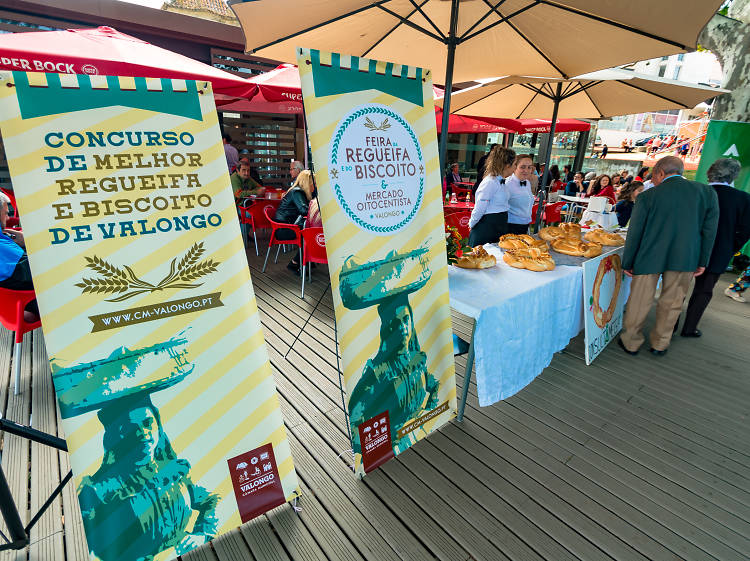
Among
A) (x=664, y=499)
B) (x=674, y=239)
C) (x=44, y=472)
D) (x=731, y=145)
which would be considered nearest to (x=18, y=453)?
(x=44, y=472)

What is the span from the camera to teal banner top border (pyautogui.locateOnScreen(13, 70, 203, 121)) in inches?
48.7

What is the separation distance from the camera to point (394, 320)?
2.11 metres

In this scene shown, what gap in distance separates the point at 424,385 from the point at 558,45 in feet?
10.6

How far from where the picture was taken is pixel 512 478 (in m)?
2.30

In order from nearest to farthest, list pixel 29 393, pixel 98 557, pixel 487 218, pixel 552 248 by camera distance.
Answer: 1. pixel 98 557
2. pixel 29 393
3. pixel 552 248
4. pixel 487 218

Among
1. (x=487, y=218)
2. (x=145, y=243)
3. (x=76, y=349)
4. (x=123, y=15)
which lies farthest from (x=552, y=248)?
(x=123, y=15)

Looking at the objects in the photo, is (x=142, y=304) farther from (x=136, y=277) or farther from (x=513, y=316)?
(x=513, y=316)

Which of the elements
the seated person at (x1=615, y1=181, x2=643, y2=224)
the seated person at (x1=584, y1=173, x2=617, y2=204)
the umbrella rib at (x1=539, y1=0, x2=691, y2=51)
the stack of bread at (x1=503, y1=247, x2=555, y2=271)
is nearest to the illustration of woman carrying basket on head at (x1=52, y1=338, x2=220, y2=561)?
the stack of bread at (x1=503, y1=247, x2=555, y2=271)

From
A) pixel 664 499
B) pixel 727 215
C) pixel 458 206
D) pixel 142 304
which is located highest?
pixel 142 304

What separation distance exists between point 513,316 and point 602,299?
1553 millimetres

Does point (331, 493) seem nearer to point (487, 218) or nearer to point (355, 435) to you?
point (355, 435)

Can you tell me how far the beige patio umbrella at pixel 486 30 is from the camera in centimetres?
242

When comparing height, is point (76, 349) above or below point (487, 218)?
above

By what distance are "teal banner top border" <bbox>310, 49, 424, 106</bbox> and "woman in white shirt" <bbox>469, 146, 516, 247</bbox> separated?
7.44ft
